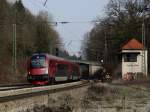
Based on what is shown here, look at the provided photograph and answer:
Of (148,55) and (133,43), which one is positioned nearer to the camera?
(133,43)

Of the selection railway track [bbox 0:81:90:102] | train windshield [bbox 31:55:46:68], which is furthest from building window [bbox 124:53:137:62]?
railway track [bbox 0:81:90:102]

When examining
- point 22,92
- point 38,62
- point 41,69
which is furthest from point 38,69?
point 22,92

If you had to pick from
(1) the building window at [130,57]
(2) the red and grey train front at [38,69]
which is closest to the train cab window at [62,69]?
(2) the red and grey train front at [38,69]

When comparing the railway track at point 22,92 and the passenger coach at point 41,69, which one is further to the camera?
the passenger coach at point 41,69

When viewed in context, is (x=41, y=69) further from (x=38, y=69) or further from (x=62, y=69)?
(x=62, y=69)

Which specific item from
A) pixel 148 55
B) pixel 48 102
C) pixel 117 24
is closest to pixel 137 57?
pixel 148 55

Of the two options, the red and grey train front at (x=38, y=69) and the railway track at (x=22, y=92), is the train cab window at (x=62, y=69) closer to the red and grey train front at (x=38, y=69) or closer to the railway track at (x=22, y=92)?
the red and grey train front at (x=38, y=69)

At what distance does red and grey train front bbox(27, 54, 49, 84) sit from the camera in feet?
160

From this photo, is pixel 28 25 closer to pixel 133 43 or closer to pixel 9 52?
pixel 9 52

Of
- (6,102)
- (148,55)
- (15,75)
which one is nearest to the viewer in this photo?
(6,102)

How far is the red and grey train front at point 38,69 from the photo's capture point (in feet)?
160

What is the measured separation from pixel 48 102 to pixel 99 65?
92462 millimetres

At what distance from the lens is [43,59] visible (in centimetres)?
4909

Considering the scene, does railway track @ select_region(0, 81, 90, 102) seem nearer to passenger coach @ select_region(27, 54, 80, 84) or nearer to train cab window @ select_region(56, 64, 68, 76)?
passenger coach @ select_region(27, 54, 80, 84)
